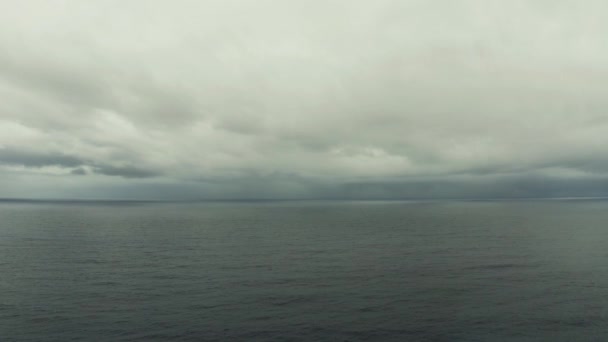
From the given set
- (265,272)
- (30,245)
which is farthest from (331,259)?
(30,245)

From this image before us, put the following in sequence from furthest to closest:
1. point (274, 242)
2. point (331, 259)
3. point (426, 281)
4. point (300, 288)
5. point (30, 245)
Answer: point (274, 242) < point (30, 245) < point (331, 259) < point (426, 281) < point (300, 288)

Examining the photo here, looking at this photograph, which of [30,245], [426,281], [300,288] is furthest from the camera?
[30,245]

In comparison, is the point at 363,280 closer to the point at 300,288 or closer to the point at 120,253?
the point at 300,288

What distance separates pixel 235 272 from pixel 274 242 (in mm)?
45093

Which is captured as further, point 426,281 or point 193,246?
point 193,246

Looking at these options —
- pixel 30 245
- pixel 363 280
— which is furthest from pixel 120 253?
pixel 363 280

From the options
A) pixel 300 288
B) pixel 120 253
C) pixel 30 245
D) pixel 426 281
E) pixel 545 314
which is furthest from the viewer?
pixel 30 245

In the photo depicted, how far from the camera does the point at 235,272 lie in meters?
70.9

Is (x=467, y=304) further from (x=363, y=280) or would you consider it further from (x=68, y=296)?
(x=68, y=296)

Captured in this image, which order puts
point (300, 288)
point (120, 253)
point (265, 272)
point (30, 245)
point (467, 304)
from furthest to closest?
point (30, 245) < point (120, 253) < point (265, 272) < point (300, 288) < point (467, 304)

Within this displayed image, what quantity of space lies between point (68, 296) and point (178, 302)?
1815 cm

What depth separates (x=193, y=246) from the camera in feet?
348

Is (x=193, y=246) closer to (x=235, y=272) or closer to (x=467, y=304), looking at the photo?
(x=235, y=272)

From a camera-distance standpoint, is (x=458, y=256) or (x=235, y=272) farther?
(x=458, y=256)
